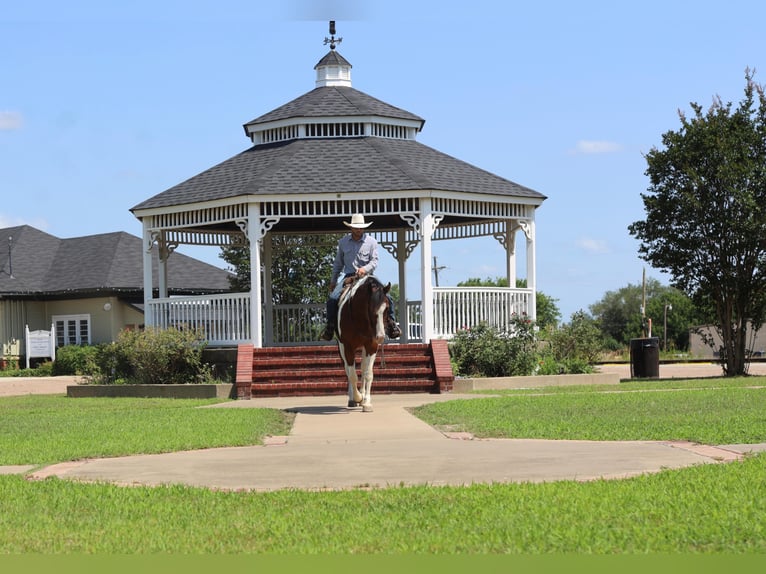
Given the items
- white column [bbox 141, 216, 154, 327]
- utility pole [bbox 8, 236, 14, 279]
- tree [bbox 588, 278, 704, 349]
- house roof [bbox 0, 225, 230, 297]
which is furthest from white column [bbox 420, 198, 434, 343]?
tree [bbox 588, 278, 704, 349]

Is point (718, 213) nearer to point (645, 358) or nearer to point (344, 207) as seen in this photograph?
point (645, 358)

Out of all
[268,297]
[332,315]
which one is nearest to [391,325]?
[332,315]

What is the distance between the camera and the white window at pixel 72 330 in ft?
161

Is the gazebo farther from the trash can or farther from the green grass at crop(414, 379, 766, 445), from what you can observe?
the green grass at crop(414, 379, 766, 445)

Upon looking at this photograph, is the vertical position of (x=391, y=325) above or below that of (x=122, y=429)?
above

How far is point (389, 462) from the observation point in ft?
33.1

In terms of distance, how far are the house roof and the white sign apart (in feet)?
7.07

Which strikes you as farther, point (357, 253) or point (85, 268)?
point (85, 268)

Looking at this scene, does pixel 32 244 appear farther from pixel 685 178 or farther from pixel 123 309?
pixel 685 178

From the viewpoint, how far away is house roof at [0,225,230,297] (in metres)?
48.6

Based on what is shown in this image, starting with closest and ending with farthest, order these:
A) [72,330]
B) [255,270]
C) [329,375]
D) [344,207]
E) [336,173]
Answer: [329,375], [255,270], [344,207], [336,173], [72,330]

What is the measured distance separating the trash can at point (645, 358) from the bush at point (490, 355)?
475 cm

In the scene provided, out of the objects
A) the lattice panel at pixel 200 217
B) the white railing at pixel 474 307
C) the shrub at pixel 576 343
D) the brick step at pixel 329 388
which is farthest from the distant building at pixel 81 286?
the brick step at pixel 329 388

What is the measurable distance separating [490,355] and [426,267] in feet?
7.44
